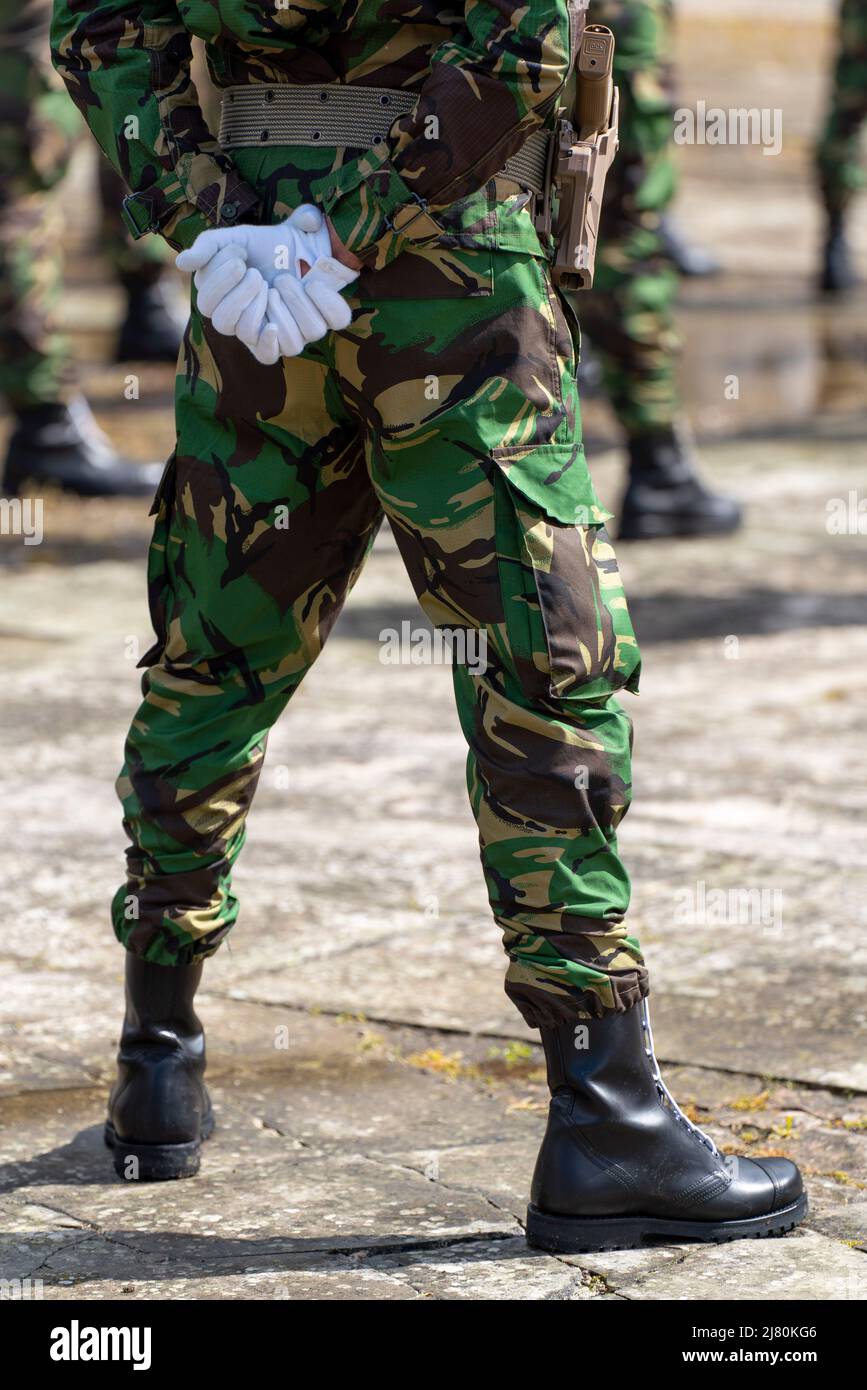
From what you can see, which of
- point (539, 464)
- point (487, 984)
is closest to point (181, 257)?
point (539, 464)

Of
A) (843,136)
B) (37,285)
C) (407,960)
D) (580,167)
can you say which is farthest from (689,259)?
(580,167)

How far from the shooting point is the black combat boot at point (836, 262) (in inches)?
472

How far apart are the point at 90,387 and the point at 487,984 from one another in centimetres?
630

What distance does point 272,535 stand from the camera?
2709 millimetres

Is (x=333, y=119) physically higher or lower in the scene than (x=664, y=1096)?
higher

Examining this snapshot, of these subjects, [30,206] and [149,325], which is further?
[149,325]

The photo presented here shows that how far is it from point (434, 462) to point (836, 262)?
10013 mm

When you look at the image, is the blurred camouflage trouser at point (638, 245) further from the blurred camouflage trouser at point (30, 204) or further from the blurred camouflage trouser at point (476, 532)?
the blurred camouflage trouser at point (476, 532)

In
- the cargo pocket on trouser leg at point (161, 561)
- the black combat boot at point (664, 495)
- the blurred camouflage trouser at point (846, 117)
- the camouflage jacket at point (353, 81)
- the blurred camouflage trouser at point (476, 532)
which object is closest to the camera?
the camouflage jacket at point (353, 81)

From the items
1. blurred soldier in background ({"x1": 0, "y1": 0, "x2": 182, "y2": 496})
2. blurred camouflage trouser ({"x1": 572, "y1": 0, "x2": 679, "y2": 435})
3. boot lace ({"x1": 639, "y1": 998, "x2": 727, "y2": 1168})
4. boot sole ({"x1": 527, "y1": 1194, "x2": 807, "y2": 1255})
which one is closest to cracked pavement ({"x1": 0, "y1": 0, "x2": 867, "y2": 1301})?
boot sole ({"x1": 527, "y1": 1194, "x2": 807, "y2": 1255})

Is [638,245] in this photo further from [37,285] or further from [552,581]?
[552,581]

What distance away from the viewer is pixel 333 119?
2.61 meters

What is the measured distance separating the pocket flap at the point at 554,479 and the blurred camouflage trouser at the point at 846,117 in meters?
9.27

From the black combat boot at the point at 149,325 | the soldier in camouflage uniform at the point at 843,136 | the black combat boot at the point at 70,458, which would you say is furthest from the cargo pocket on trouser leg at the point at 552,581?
the soldier in camouflage uniform at the point at 843,136
